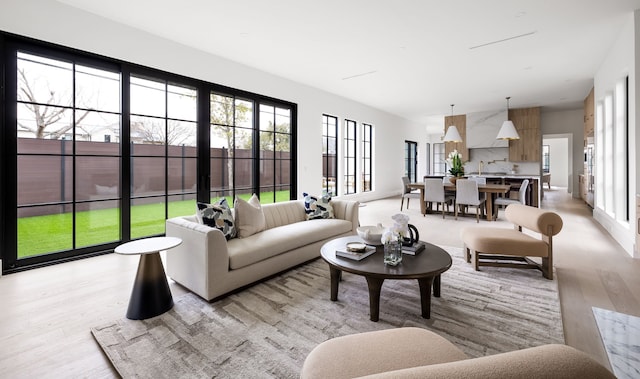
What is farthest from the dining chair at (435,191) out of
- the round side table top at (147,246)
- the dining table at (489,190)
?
the round side table top at (147,246)

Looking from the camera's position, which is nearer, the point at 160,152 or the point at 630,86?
the point at 630,86

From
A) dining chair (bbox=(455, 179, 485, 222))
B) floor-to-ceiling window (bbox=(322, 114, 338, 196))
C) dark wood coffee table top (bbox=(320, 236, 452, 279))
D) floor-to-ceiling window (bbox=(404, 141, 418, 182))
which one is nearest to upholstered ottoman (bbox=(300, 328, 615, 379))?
dark wood coffee table top (bbox=(320, 236, 452, 279))

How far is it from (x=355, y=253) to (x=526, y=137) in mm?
9193

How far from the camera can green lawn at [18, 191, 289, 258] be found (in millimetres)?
3434

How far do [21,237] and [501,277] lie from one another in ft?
17.2

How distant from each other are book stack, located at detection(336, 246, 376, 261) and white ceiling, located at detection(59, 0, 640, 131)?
2816mm

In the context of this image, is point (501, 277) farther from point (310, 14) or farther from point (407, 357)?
point (310, 14)

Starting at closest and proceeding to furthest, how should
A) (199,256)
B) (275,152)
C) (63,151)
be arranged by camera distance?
1. (199,256)
2. (63,151)
3. (275,152)

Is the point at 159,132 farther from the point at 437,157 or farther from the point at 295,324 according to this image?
the point at 437,157

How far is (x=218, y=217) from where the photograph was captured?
2809mm

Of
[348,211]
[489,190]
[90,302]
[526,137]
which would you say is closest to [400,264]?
[348,211]

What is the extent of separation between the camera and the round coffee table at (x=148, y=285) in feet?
7.09

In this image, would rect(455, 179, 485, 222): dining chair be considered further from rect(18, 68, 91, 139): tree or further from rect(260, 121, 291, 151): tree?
rect(18, 68, 91, 139): tree

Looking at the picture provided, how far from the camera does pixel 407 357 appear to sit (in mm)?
→ 1045
